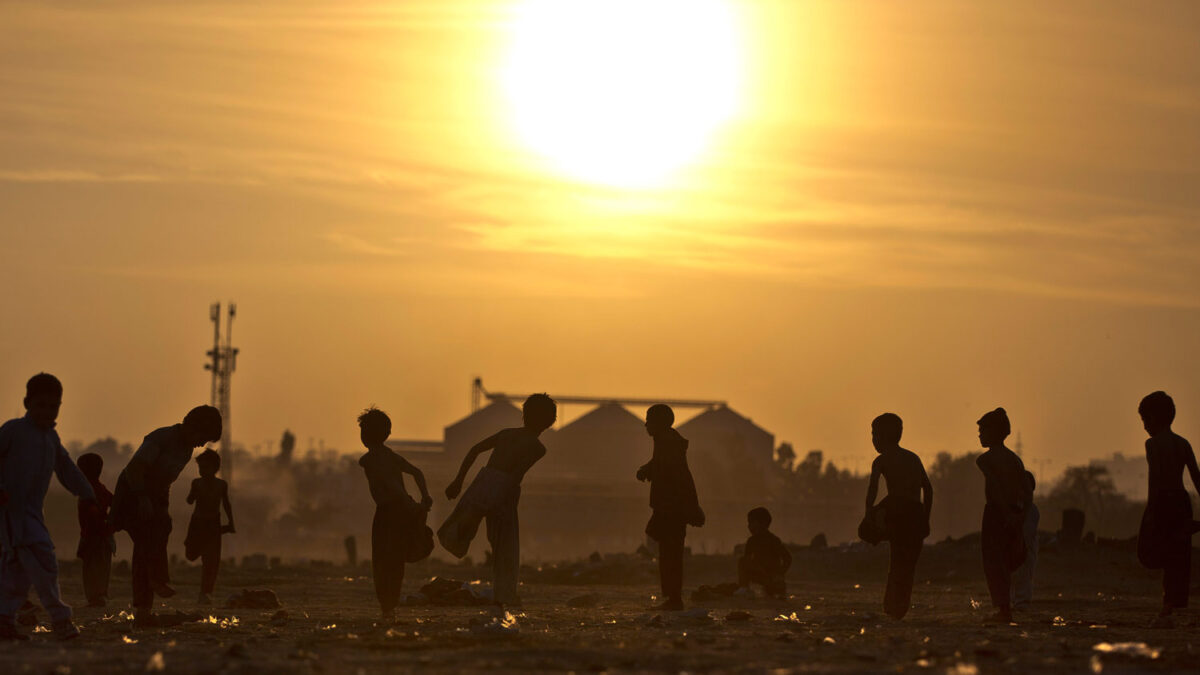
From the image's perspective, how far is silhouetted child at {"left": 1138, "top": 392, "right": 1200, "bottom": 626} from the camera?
54.7ft

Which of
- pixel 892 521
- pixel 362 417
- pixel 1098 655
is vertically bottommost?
pixel 1098 655

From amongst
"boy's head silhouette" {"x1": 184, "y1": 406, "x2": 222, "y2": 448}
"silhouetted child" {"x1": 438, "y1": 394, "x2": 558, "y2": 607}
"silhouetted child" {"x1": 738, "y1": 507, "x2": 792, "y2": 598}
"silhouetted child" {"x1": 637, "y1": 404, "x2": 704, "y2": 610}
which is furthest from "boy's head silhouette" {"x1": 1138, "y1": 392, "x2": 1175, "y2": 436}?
"boy's head silhouette" {"x1": 184, "y1": 406, "x2": 222, "y2": 448}

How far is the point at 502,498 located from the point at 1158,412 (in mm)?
6729

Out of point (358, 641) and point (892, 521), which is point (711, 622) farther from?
point (358, 641)

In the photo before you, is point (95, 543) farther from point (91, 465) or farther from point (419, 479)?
point (419, 479)

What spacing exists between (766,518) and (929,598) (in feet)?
9.70

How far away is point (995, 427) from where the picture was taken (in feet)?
55.2

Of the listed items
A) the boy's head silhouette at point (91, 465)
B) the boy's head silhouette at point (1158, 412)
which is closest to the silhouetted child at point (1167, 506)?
the boy's head silhouette at point (1158, 412)

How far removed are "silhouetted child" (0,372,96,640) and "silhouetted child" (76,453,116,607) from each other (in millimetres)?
4597

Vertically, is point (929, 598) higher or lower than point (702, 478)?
lower

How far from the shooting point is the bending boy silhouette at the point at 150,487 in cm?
1498

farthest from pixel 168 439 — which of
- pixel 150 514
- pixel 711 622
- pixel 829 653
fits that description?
pixel 829 653

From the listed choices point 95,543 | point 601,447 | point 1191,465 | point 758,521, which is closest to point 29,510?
point 95,543

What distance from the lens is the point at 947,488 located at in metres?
141
